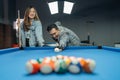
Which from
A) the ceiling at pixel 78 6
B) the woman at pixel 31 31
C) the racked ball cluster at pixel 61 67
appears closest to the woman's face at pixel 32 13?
the woman at pixel 31 31

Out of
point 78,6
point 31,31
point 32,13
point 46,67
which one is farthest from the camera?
point 78,6

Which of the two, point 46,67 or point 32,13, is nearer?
point 46,67

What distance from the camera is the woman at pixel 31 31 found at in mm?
3700

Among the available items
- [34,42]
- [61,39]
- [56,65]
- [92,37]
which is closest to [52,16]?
[92,37]

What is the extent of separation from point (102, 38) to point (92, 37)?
455 millimetres

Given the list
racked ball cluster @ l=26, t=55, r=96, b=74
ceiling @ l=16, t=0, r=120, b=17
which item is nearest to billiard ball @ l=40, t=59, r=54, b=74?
racked ball cluster @ l=26, t=55, r=96, b=74

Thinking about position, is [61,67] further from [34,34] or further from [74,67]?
[34,34]

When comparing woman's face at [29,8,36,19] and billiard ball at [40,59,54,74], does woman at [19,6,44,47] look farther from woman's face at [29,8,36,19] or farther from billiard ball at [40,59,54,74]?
billiard ball at [40,59,54,74]

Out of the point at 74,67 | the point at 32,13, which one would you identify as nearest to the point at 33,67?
the point at 74,67

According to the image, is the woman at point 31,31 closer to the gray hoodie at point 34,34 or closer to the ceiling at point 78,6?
the gray hoodie at point 34,34

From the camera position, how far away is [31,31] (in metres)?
3.78

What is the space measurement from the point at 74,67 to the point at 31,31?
2859mm

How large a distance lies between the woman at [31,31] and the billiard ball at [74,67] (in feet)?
8.83

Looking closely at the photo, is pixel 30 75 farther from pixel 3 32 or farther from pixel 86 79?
pixel 3 32
